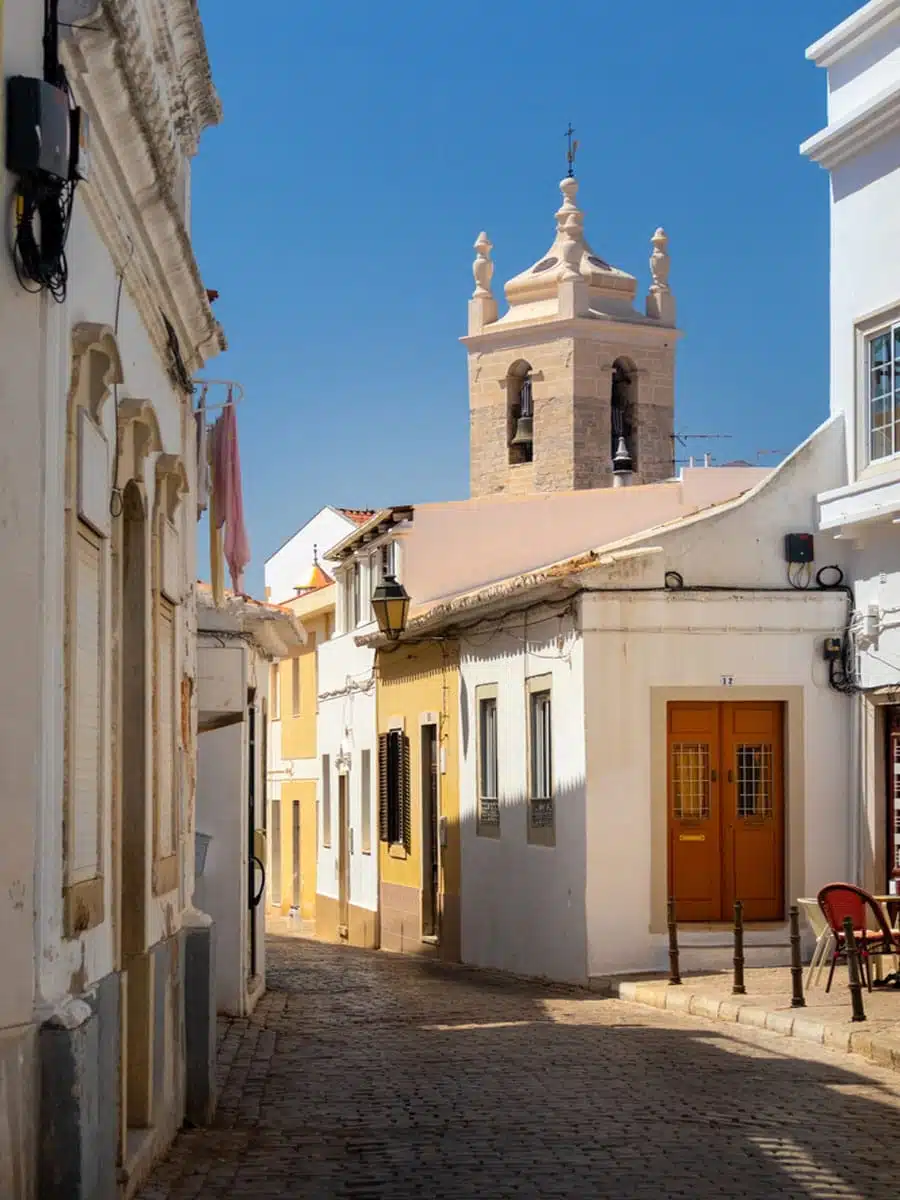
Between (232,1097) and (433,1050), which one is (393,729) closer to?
(433,1050)

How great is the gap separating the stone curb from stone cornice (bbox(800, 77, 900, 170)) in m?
7.68

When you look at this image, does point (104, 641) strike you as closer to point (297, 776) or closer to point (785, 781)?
point (785, 781)

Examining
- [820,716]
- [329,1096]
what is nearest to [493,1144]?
[329,1096]

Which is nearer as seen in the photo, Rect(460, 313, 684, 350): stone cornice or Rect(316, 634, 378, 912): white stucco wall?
Rect(316, 634, 378, 912): white stucco wall

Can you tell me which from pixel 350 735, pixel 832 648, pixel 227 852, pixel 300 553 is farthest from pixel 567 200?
pixel 227 852

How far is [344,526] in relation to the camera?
4669cm

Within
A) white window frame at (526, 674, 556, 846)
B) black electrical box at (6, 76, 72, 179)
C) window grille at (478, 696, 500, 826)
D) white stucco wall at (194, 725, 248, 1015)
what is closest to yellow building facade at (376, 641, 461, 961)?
window grille at (478, 696, 500, 826)

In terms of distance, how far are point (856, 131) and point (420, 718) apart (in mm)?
11191

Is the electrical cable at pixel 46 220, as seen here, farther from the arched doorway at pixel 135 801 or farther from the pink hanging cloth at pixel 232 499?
the pink hanging cloth at pixel 232 499

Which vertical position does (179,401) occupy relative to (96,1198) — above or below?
above

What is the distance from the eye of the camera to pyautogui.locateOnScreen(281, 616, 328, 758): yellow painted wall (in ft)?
124

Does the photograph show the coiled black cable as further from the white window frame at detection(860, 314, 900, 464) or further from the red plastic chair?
the white window frame at detection(860, 314, 900, 464)

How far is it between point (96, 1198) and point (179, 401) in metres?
5.86

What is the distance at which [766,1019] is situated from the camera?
14391 millimetres
